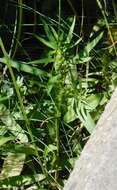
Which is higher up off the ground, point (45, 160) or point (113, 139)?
point (113, 139)

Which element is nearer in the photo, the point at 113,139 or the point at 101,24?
the point at 113,139

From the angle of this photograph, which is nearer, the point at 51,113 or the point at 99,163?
the point at 99,163

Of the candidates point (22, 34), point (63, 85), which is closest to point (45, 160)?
point (63, 85)

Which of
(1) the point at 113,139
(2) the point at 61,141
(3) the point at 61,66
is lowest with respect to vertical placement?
(2) the point at 61,141

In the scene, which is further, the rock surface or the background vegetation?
the background vegetation

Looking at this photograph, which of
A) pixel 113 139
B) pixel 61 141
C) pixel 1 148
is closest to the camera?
pixel 113 139

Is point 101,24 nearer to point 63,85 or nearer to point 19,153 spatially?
point 63,85

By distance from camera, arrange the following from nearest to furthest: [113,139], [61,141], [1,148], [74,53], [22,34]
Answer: [113,139]
[1,148]
[61,141]
[74,53]
[22,34]
